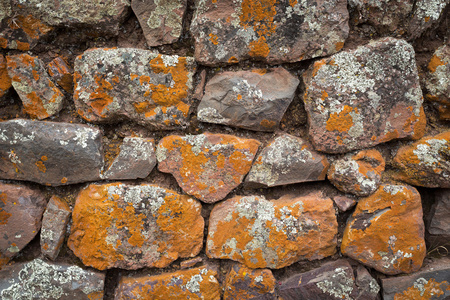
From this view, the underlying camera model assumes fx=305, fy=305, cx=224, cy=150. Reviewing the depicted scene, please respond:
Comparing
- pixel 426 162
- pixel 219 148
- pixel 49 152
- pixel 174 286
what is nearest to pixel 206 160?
pixel 219 148

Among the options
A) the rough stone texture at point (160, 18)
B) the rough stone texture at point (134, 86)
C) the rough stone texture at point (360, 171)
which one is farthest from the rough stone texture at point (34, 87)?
the rough stone texture at point (360, 171)

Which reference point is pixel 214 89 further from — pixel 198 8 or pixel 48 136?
pixel 48 136

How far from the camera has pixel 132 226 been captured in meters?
1.47

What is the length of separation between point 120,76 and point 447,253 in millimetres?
1854

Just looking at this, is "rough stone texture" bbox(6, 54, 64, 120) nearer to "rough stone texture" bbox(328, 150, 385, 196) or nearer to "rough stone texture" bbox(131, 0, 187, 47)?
"rough stone texture" bbox(131, 0, 187, 47)

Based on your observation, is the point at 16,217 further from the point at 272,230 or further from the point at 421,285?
the point at 421,285

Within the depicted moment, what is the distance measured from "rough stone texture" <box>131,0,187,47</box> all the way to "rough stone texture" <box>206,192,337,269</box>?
0.84m

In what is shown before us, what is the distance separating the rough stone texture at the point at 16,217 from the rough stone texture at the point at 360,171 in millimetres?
1466

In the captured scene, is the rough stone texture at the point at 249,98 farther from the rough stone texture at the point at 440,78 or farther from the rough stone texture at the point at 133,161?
the rough stone texture at the point at 440,78

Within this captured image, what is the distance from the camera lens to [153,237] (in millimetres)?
1482

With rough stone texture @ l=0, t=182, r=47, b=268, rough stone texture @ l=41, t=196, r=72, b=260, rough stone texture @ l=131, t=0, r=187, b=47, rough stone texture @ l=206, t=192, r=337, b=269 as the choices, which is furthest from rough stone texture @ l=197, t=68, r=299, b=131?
rough stone texture @ l=0, t=182, r=47, b=268

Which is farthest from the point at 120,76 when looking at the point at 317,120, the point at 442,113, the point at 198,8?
the point at 442,113

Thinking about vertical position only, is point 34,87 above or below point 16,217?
above

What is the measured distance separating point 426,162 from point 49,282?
6.18 ft
